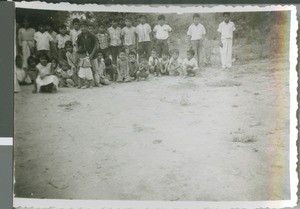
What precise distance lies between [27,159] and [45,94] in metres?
0.10

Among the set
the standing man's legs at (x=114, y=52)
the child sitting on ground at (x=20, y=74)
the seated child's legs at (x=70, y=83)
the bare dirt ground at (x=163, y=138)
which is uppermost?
the standing man's legs at (x=114, y=52)

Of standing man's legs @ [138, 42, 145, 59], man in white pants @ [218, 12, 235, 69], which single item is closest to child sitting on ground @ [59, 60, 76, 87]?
standing man's legs @ [138, 42, 145, 59]

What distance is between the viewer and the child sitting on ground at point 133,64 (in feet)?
2.18

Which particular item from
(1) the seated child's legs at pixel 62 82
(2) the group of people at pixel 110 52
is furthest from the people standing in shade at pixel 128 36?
(1) the seated child's legs at pixel 62 82

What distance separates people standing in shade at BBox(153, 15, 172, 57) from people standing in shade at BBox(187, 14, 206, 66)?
0.11 feet

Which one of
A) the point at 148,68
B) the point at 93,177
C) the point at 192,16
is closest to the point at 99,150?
the point at 93,177

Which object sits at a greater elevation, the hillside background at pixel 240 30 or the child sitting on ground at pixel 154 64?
the hillside background at pixel 240 30

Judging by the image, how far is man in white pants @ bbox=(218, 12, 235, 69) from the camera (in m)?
0.67

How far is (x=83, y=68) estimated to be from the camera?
661mm

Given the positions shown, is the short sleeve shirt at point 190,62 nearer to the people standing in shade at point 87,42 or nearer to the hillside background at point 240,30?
the hillside background at point 240,30

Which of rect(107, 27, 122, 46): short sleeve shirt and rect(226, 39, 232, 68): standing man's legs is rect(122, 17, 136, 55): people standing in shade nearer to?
rect(107, 27, 122, 46): short sleeve shirt

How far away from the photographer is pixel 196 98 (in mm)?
662

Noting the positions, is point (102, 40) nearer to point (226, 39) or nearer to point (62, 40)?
point (62, 40)

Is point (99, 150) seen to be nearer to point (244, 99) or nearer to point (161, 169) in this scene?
point (161, 169)
